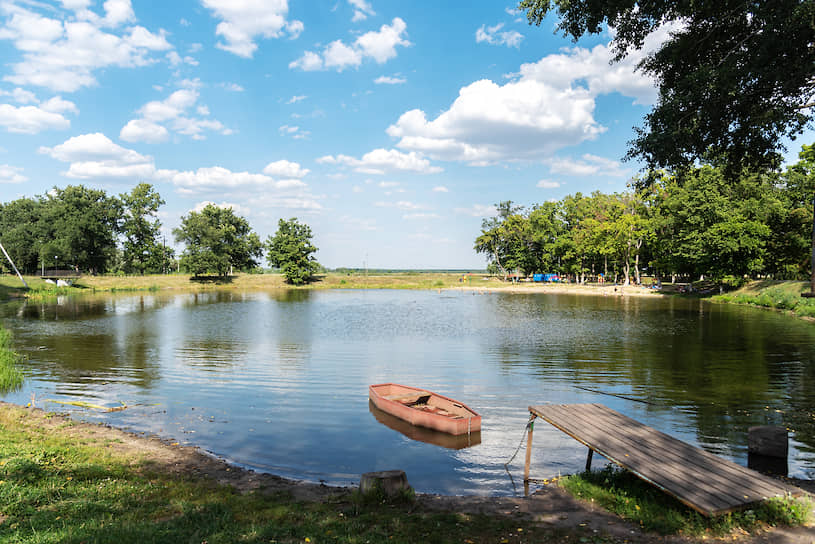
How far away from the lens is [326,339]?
33.3 meters

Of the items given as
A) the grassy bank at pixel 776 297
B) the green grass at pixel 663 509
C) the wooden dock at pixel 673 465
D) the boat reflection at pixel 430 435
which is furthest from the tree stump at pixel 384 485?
the grassy bank at pixel 776 297

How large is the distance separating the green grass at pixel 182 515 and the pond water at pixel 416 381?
2.41m

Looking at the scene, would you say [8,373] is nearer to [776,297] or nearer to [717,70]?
[717,70]

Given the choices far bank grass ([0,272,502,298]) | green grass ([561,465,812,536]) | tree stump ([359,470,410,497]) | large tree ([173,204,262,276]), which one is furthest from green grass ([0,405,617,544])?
large tree ([173,204,262,276])

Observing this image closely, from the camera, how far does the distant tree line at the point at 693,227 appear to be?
55.7 m

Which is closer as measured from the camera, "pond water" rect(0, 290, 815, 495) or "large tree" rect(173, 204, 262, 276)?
"pond water" rect(0, 290, 815, 495)

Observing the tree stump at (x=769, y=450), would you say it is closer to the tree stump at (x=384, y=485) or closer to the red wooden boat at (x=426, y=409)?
the red wooden boat at (x=426, y=409)

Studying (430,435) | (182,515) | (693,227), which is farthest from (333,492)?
(693,227)

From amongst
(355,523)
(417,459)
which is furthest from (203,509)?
(417,459)

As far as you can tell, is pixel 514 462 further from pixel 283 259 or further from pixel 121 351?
pixel 283 259

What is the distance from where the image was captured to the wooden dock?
6.85 m

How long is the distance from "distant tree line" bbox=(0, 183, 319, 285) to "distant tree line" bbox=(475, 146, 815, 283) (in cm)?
5228

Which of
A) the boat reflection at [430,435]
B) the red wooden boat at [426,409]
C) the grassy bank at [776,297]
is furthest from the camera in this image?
the grassy bank at [776,297]

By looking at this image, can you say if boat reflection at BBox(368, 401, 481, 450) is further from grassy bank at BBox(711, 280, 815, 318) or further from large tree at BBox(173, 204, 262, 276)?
large tree at BBox(173, 204, 262, 276)
